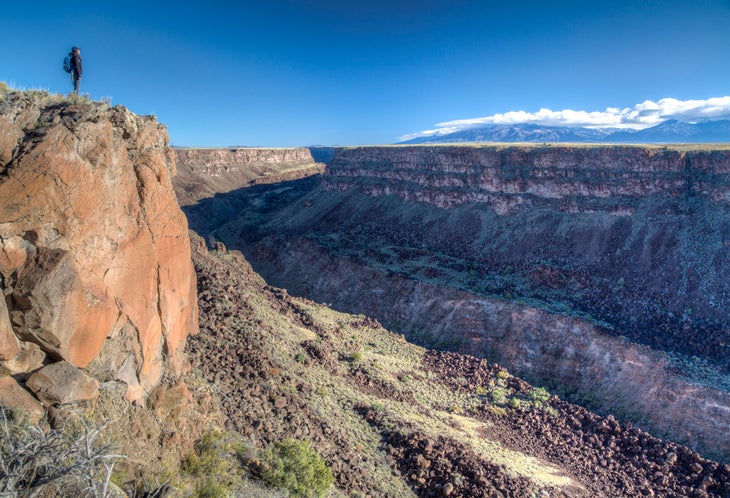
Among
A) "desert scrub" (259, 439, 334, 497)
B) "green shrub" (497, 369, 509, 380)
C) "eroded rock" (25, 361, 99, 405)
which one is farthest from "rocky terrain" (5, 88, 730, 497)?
"green shrub" (497, 369, 509, 380)

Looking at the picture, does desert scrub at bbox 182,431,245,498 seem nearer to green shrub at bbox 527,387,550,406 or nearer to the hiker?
the hiker

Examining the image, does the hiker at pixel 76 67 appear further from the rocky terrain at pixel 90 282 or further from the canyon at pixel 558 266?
the canyon at pixel 558 266

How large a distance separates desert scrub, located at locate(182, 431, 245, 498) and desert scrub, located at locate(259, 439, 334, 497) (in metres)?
0.89

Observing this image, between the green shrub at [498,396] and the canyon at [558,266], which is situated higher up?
the canyon at [558,266]

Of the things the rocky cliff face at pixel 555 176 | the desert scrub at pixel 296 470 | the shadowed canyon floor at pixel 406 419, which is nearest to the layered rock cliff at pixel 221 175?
the rocky cliff face at pixel 555 176

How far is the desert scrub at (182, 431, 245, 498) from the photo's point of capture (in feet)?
33.4

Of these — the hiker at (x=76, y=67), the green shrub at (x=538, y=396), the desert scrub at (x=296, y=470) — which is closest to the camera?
the desert scrub at (x=296, y=470)

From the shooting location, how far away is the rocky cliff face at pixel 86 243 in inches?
319

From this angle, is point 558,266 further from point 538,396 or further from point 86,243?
point 86,243

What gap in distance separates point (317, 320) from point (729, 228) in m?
35.2

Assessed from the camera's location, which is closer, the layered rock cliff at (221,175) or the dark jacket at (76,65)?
the dark jacket at (76,65)

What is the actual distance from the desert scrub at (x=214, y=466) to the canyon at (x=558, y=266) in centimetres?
2244

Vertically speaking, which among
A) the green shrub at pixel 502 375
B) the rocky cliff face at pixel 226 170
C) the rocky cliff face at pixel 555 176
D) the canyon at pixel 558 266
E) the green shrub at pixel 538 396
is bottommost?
the green shrub at pixel 538 396

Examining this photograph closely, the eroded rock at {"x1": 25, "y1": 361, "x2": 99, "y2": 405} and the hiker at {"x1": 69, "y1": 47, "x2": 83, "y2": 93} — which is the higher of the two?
the hiker at {"x1": 69, "y1": 47, "x2": 83, "y2": 93}
